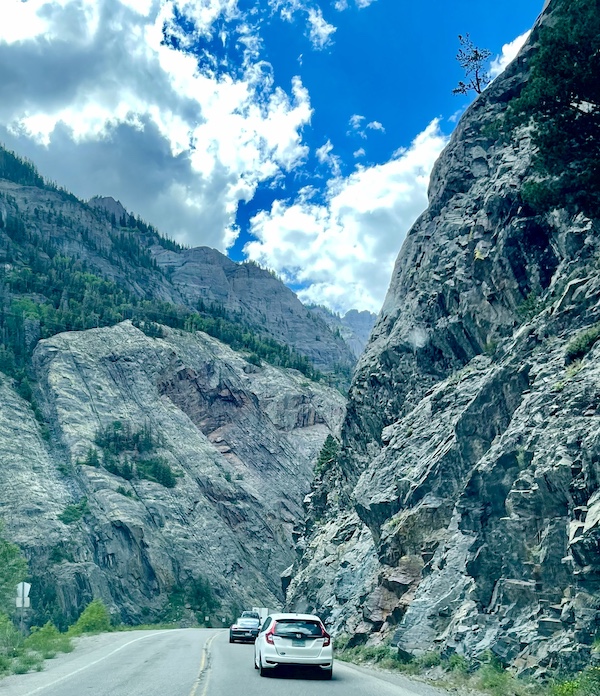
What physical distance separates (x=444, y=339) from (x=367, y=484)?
903 centimetres

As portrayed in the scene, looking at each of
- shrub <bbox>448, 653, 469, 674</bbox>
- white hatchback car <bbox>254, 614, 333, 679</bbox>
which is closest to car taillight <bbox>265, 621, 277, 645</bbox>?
white hatchback car <bbox>254, 614, 333, 679</bbox>

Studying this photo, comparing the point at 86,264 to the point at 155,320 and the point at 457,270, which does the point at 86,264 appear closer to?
the point at 155,320

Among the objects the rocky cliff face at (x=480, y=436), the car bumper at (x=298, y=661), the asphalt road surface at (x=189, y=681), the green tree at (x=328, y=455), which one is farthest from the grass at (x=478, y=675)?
the green tree at (x=328, y=455)

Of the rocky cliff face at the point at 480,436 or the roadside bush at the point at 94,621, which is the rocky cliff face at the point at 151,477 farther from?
the rocky cliff face at the point at 480,436

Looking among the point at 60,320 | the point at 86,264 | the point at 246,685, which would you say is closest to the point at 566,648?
the point at 246,685

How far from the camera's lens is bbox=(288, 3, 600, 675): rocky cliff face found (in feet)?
50.3

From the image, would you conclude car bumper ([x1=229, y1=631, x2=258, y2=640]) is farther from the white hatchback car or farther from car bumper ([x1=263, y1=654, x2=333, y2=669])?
car bumper ([x1=263, y1=654, x2=333, y2=669])

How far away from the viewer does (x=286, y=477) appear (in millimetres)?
116562

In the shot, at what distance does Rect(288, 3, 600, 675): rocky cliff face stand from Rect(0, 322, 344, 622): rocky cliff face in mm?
37717

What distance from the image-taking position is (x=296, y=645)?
626 inches

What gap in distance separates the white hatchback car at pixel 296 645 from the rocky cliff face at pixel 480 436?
369 centimetres

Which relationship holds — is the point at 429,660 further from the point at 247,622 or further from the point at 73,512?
the point at 73,512

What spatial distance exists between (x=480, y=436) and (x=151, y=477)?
76.4 meters

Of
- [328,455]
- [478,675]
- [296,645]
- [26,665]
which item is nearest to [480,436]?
[478,675]
